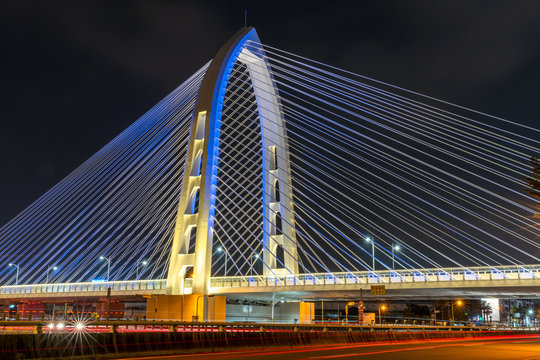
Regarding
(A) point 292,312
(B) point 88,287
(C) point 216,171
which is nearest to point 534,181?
(C) point 216,171

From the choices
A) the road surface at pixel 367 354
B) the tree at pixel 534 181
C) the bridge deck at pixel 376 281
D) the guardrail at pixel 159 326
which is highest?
the tree at pixel 534 181

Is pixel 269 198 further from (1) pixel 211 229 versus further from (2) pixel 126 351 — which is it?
(2) pixel 126 351

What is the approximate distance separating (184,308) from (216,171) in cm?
1048

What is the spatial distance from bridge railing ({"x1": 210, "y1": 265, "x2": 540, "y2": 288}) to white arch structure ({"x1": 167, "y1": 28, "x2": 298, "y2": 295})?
1181mm

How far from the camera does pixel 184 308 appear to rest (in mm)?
41219

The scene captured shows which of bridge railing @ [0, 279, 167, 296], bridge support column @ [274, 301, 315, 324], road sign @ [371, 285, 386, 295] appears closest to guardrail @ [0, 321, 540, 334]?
road sign @ [371, 285, 386, 295]

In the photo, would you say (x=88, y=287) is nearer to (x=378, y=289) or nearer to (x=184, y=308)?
(x=184, y=308)

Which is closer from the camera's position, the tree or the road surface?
the road surface

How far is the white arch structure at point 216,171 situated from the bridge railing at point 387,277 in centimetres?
118

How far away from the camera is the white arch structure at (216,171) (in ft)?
133

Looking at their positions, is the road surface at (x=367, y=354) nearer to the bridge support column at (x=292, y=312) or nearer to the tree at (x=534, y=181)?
the tree at (x=534, y=181)

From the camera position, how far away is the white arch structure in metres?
40.5

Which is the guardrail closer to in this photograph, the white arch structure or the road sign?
the road sign

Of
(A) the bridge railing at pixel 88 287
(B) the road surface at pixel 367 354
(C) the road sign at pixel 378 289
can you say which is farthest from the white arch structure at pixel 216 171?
(B) the road surface at pixel 367 354
